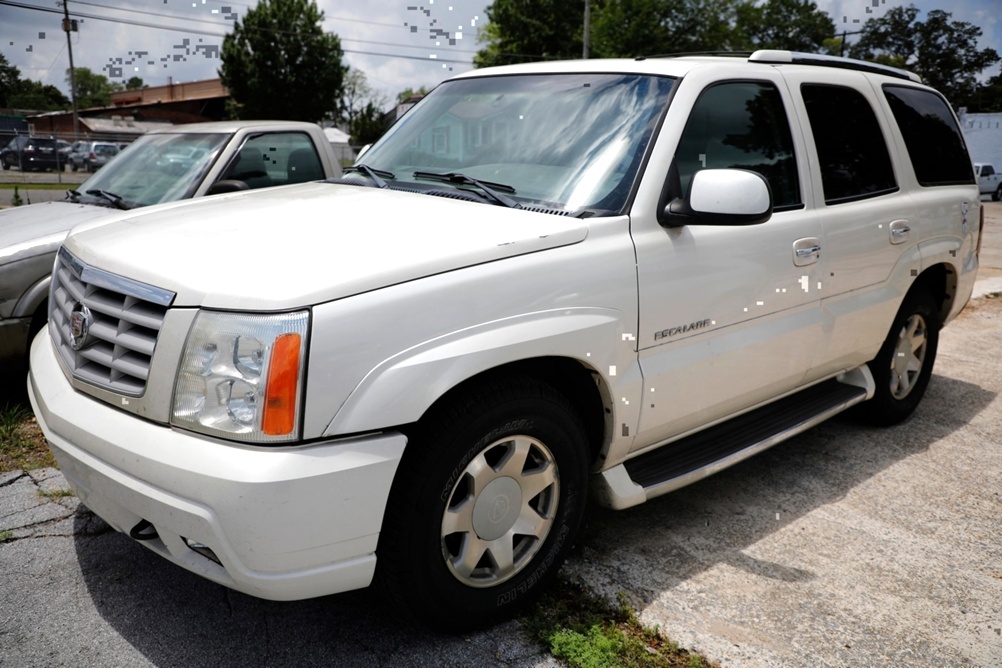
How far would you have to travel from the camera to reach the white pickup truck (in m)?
32.7

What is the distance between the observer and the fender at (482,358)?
2260 millimetres

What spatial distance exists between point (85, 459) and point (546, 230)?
1601 millimetres

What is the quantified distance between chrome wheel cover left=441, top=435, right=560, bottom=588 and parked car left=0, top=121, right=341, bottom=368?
128 inches

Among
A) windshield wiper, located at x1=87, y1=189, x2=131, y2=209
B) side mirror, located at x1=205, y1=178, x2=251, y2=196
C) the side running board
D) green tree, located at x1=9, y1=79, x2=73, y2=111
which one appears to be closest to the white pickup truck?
the side running board

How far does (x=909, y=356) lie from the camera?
4848mm

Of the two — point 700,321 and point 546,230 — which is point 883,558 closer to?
point 700,321

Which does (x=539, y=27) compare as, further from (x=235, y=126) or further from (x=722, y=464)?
(x=722, y=464)

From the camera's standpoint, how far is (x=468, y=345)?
2424 millimetres

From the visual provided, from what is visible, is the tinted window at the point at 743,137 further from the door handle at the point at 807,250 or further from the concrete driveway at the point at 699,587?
the concrete driveway at the point at 699,587

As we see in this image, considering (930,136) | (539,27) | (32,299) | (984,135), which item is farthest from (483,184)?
(539,27)

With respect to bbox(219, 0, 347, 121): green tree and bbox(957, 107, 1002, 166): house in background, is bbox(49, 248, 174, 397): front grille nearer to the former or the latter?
bbox(219, 0, 347, 121): green tree

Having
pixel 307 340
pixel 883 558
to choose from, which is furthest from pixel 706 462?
pixel 307 340

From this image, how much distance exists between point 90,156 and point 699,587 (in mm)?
30807

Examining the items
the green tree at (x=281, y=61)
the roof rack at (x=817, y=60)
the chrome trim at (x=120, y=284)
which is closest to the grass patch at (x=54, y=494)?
the chrome trim at (x=120, y=284)
